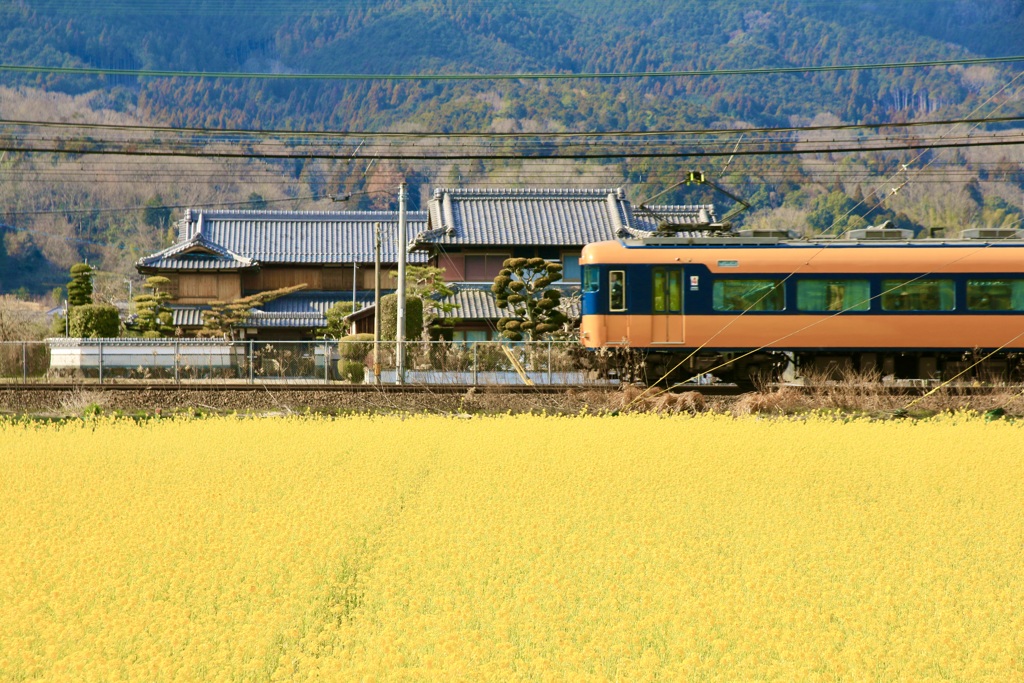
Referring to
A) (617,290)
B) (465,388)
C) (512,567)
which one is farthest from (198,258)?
(512,567)

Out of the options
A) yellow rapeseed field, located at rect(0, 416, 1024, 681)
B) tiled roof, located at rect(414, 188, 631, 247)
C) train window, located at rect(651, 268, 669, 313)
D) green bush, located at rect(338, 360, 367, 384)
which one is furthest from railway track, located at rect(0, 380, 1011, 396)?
Result: tiled roof, located at rect(414, 188, 631, 247)

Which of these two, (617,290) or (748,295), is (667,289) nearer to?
(617,290)

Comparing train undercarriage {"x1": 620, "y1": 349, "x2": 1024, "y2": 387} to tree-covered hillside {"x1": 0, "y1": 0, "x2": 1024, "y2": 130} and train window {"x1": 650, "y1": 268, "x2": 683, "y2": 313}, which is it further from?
tree-covered hillside {"x1": 0, "y1": 0, "x2": 1024, "y2": 130}

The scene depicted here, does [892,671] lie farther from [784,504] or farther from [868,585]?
[784,504]

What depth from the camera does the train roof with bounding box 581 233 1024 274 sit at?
18.4 m

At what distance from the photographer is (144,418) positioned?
15.3 metres

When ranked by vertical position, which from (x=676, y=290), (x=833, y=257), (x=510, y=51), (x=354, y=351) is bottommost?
(x=354, y=351)

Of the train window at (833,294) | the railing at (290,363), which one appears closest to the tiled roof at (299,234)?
the railing at (290,363)

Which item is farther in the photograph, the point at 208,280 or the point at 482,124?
the point at 482,124

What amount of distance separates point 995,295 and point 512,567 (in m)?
15.8

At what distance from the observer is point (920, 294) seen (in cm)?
1850

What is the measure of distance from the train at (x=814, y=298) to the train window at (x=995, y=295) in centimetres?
2

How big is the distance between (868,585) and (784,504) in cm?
219

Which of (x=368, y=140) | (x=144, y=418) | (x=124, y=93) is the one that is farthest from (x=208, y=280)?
(x=124, y=93)
